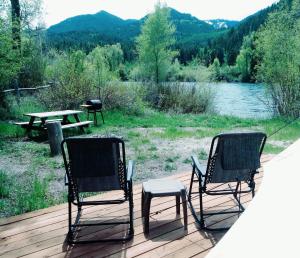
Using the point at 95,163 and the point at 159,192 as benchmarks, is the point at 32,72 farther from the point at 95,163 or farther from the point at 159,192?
the point at 159,192

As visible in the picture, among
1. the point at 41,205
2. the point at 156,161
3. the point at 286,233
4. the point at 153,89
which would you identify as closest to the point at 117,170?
the point at 41,205

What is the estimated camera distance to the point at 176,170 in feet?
19.0

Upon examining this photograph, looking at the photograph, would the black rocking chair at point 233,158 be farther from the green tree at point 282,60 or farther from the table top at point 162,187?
the green tree at point 282,60

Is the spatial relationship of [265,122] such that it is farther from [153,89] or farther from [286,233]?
[286,233]

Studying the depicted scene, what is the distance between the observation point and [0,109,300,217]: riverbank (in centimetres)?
455

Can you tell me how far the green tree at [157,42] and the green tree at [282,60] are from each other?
7159 millimetres

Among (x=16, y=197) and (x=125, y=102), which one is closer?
(x=16, y=197)

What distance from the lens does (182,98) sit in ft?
50.1

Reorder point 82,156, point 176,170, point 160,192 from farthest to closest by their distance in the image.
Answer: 1. point 176,170
2. point 160,192
3. point 82,156

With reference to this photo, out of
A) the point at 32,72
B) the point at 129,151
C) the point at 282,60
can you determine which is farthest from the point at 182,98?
the point at 129,151

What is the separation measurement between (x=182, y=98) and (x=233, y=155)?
12.4 m

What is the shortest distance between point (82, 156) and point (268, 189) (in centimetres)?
191

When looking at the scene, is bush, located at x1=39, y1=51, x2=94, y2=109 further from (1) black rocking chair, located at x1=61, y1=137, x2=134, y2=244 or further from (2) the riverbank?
(1) black rocking chair, located at x1=61, y1=137, x2=134, y2=244

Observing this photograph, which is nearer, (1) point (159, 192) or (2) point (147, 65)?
(1) point (159, 192)
